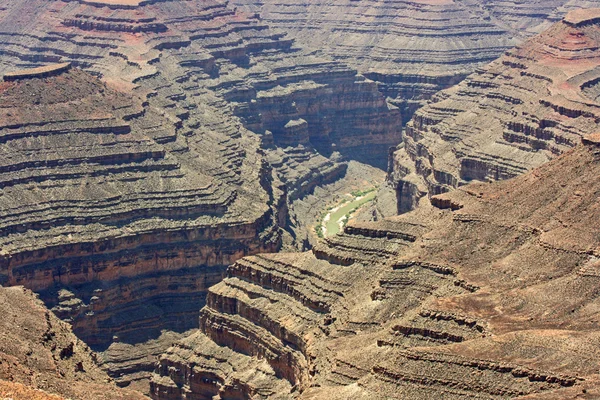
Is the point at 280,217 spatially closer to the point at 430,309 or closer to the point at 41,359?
the point at 430,309

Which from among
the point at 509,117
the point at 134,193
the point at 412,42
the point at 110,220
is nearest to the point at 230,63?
the point at 412,42

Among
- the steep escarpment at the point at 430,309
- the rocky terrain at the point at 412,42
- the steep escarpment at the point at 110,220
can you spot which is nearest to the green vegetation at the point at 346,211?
the steep escarpment at the point at 110,220

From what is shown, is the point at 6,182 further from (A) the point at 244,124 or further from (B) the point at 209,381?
(A) the point at 244,124

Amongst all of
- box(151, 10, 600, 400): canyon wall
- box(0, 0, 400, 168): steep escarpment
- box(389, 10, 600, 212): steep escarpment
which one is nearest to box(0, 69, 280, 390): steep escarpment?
box(151, 10, 600, 400): canyon wall

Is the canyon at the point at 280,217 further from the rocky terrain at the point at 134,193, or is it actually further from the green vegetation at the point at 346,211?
the green vegetation at the point at 346,211

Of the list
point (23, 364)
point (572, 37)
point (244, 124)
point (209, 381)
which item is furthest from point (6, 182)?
point (572, 37)

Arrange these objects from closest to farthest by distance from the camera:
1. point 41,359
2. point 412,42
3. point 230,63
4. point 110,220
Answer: point 41,359
point 110,220
point 230,63
point 412,42

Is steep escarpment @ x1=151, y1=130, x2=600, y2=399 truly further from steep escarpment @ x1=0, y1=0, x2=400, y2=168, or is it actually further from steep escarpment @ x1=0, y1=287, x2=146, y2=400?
steep escarpment @ x1=0, y1=0, x2=400, y2=168
